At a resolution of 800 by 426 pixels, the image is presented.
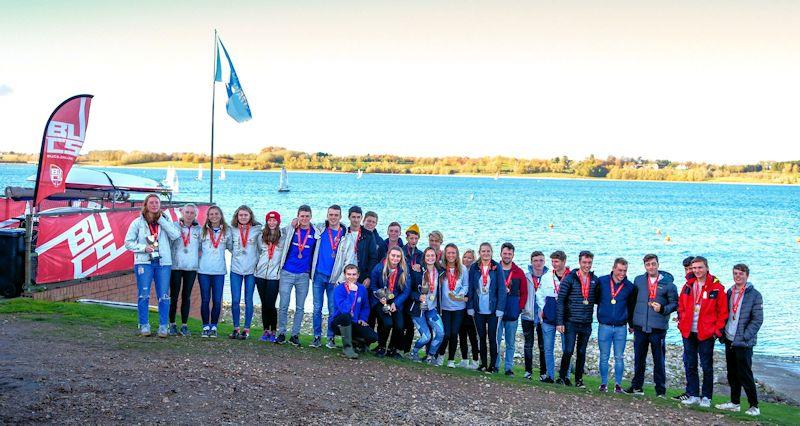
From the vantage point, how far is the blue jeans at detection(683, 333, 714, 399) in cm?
937

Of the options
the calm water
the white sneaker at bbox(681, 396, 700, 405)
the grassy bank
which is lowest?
the calm water

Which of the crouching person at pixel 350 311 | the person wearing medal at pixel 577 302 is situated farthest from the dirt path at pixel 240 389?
the person wearing medal at pixel 577 302

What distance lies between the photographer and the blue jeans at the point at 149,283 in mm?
10016

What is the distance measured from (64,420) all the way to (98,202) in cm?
1726

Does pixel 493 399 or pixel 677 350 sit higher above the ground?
pixel 493 399

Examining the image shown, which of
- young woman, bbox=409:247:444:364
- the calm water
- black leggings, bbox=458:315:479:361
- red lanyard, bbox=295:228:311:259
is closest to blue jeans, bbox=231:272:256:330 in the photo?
red lanyard, bbox=295:228:311:259

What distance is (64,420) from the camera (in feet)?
20.8

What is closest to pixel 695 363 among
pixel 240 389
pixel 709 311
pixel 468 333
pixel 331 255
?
pixel 709 311

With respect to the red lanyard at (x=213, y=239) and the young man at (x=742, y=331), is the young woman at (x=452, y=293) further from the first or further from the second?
the young man at (x=742, y=331)

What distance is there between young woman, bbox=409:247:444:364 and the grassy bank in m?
0.47

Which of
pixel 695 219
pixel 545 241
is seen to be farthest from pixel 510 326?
pixel 695 219

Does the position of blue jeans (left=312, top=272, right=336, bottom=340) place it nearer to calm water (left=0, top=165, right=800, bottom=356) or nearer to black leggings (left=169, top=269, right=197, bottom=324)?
black leggings (left=169, top=269, right=197, bottom=324)

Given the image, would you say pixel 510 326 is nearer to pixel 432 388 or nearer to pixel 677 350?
pixel 432 388

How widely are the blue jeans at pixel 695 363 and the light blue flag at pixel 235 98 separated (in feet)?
42.1
